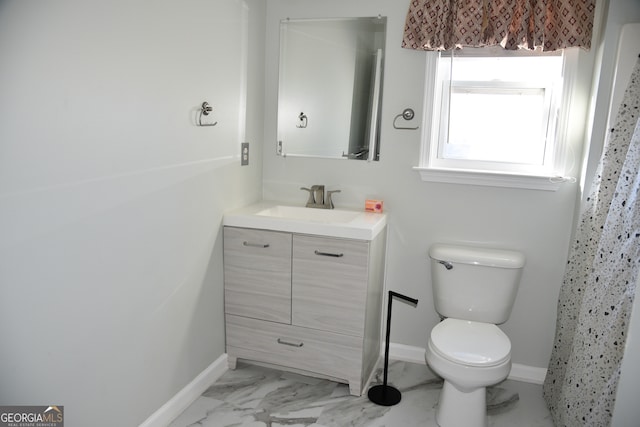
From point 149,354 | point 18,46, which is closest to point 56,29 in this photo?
point 18,46

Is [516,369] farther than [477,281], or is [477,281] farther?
[516,369]

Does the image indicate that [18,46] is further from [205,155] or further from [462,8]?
[462,8]

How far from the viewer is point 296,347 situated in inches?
101

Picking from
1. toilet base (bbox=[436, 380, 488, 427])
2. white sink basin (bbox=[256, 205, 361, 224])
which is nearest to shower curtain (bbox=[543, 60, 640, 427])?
toilet base (bbox=[436, 380, 488, 427])

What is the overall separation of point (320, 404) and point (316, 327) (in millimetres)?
384

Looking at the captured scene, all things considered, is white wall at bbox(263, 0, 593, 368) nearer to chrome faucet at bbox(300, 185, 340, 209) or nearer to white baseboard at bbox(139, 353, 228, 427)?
chrome faucet at bbox(300, 185, 340, 209)

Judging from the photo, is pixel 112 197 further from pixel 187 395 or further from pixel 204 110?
pixel 187 395

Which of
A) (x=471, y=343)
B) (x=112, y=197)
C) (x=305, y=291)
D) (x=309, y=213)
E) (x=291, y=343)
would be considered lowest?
(x=291, y=343)

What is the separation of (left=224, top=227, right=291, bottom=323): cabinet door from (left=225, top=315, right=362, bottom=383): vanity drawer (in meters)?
0.07

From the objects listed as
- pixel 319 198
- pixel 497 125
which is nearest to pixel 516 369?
pixel 497 125

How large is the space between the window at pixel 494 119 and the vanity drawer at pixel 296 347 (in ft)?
3.43

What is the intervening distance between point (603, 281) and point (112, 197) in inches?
76.5

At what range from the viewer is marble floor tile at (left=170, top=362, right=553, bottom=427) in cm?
232

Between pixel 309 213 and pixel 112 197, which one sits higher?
pixel 112 197
